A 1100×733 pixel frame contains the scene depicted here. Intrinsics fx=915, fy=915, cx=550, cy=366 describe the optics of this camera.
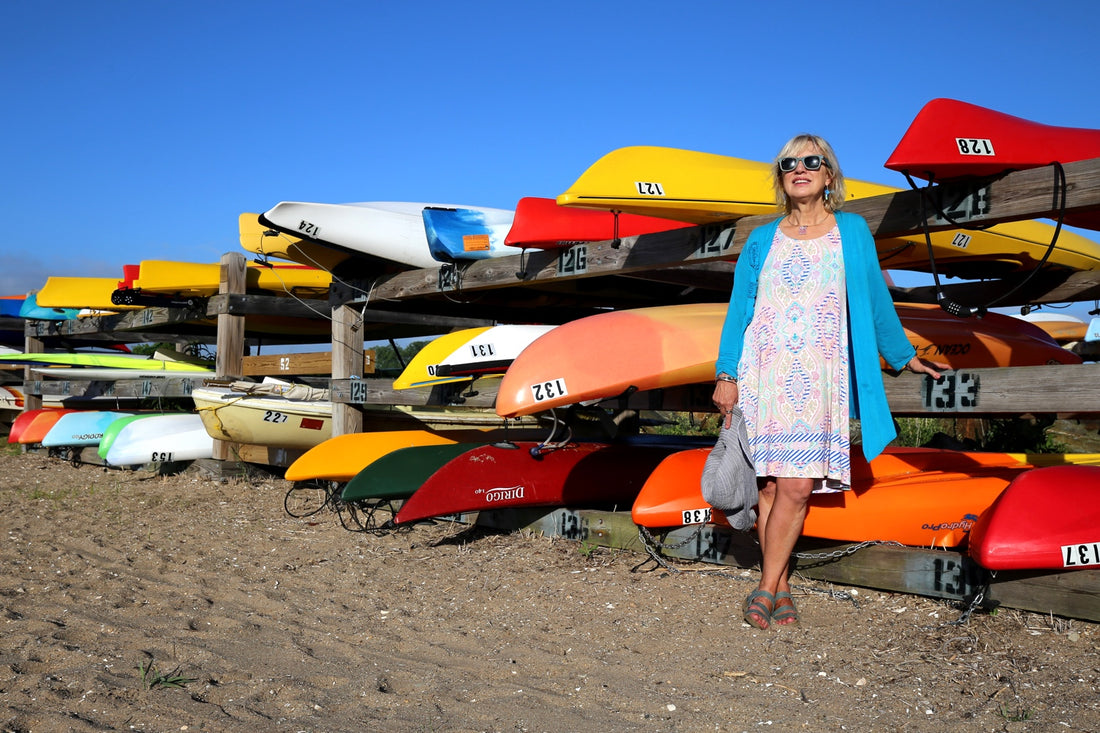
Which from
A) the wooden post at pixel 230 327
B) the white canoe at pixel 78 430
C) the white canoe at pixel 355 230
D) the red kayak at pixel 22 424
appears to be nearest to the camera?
the white canoe at pixel 355 230

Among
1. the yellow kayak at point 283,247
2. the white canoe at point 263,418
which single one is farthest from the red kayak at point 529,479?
the white canoe at point 263,418

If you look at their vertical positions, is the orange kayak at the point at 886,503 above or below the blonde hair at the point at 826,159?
below

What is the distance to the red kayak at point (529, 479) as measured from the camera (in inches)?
177

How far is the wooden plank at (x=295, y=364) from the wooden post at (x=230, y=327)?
4.6 inches

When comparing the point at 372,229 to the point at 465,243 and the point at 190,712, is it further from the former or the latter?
the point at 190,712

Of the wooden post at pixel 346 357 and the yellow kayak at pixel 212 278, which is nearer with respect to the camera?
the wooden post at pixel 346 357

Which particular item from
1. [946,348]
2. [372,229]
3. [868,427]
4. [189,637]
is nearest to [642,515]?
[868,427]

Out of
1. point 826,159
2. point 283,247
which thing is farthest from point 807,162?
point 283,247

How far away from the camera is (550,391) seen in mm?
4129

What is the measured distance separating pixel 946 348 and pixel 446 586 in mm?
2806

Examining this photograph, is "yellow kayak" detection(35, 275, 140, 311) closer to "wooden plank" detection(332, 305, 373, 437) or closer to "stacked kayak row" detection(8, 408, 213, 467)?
"stacked kayak row" detection(8, 408, 213, 467)

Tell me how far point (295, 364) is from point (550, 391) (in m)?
4.04

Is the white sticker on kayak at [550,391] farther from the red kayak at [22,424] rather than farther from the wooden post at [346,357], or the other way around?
the red kayak at [22,424]

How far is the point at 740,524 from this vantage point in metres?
3.15
